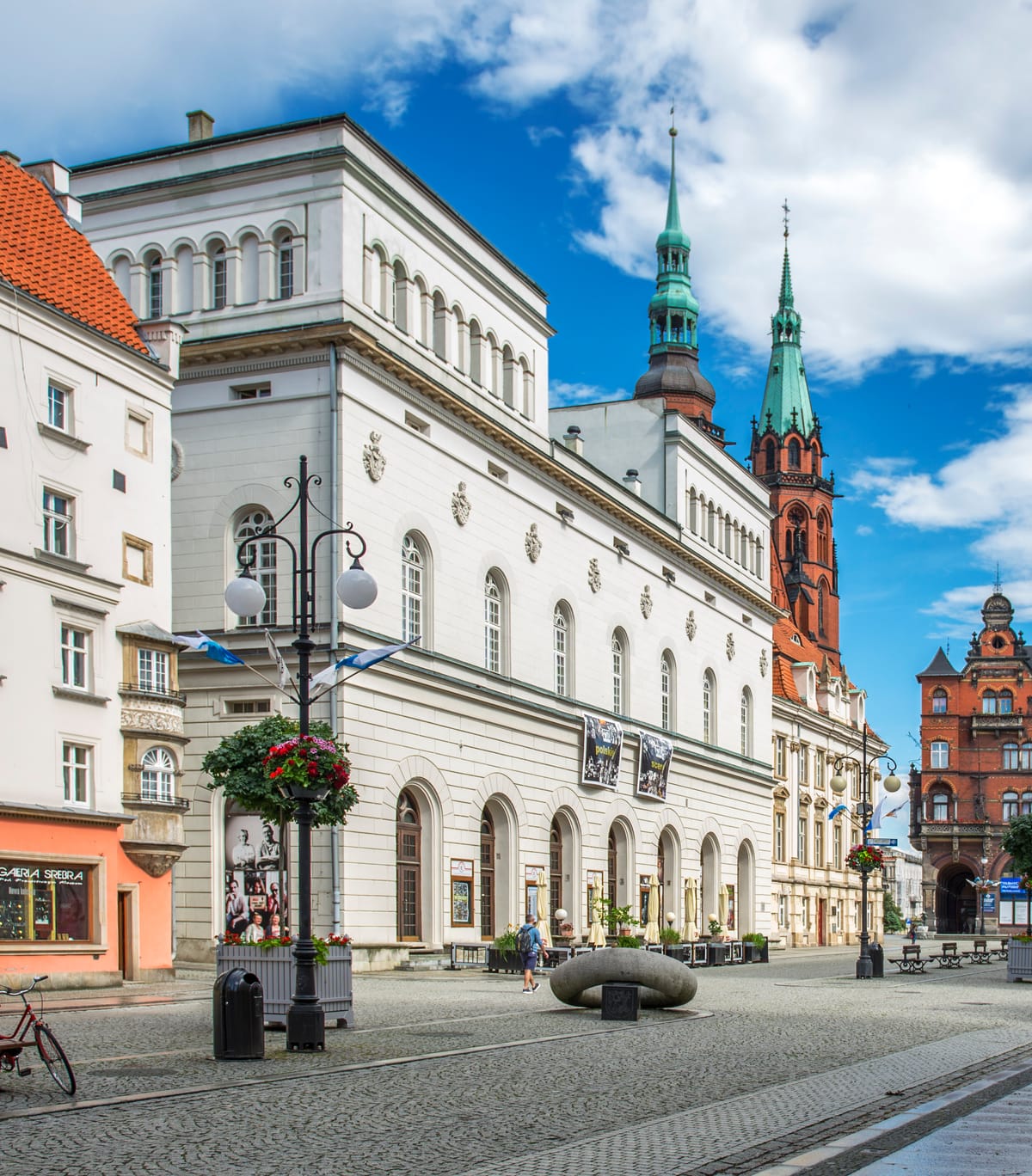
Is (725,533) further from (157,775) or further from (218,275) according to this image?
(157,775)

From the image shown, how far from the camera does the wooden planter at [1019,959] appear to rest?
38938mm

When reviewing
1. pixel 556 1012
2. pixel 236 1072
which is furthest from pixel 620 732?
pixel 236 1072

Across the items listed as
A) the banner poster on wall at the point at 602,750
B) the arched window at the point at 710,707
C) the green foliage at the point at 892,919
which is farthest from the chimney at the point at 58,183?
the green foliage at the point at 892,919

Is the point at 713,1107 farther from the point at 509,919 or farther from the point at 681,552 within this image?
the point at 681,552

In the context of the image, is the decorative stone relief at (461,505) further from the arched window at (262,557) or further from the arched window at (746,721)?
the arched window at (746,721)

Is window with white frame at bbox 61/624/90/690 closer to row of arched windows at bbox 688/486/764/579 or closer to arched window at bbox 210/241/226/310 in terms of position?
arched window at bbox 210/241/226/310

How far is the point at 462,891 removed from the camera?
46.2 meters

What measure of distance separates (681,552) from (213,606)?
28352 mm

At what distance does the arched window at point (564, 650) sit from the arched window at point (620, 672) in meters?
4.76

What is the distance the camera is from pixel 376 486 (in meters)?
42.8

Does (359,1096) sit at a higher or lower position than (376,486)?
lower

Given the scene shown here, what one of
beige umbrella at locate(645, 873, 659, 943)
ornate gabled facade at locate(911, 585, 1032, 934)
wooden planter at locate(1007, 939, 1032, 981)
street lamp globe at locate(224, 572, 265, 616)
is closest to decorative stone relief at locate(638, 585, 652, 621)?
beige umbrella at locate(645, 873, 659, 943)

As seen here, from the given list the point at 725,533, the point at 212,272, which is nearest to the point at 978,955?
the point at 725,533

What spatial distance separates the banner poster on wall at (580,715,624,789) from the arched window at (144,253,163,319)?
1990 cm
